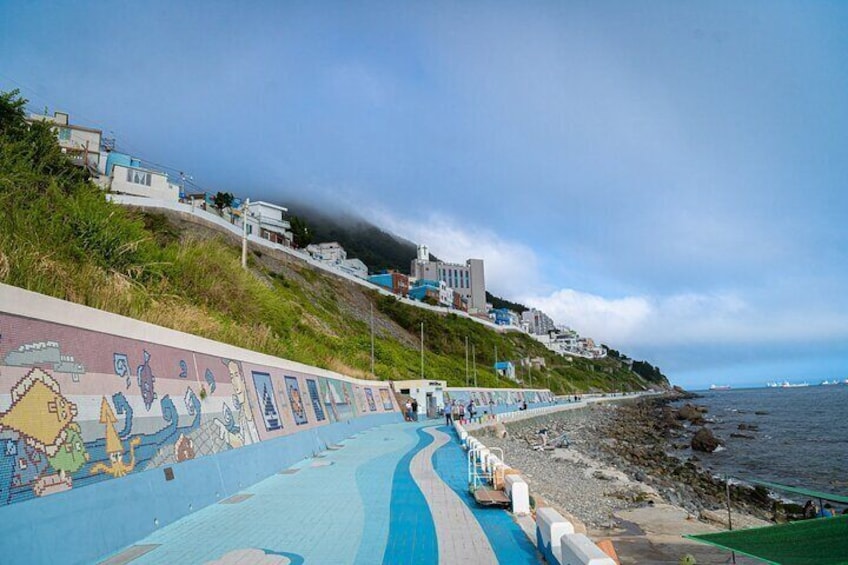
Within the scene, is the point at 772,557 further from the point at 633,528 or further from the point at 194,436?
the point at 194,436

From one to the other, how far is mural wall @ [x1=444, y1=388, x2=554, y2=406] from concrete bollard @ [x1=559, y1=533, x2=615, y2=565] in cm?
3620

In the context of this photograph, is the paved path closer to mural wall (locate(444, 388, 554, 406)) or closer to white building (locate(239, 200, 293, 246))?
mural wall (locate(444, 388, 554, 406))

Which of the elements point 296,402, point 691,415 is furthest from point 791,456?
point 691,415

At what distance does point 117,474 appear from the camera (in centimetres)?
596

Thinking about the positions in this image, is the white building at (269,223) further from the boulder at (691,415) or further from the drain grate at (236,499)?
the drain grate at (236,499)

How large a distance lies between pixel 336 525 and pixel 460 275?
11683 centimetres

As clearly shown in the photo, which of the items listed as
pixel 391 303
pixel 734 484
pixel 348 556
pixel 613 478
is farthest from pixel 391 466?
pixel 391 303

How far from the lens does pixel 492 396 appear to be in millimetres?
51875

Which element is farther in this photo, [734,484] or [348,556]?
[734,484]

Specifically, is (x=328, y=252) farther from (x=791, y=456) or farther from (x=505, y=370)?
(x=791, y=456)

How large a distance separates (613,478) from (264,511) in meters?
15.1

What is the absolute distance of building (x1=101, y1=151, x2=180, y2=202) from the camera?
43.9 meters

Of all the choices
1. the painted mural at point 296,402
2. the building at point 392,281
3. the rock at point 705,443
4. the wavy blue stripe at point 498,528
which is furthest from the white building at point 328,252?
the wavy blue stripe at point 498,528

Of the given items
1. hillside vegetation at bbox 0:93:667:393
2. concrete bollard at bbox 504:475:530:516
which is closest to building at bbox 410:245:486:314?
hillside vegetation at bbox 0:93:667:393
